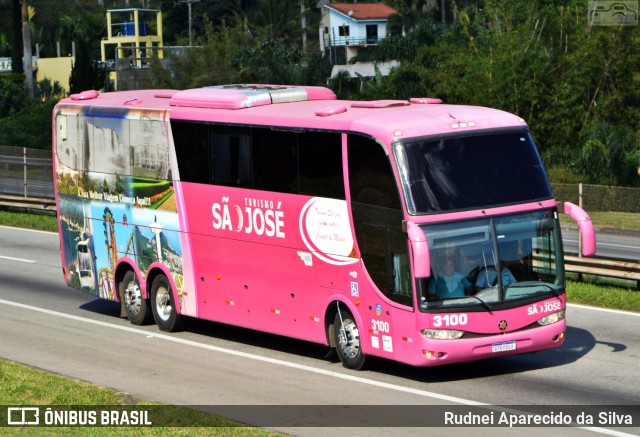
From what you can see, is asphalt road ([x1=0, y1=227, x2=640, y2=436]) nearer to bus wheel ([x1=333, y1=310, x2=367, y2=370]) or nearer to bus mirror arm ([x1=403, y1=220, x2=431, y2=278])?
bus wheel ([x1=333, y1=310, x2=367, y2=370])

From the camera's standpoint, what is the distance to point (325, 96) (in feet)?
66.1

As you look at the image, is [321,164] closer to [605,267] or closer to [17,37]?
[605,267]

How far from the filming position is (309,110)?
58.8 feet

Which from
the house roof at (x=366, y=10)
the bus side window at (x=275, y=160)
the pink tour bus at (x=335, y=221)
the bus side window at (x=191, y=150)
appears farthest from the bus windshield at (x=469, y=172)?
the house roof at (x=366, y=10)

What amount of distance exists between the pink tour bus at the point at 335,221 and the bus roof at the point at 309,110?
1.4 inches

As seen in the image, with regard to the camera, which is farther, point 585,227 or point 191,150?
point 191,150

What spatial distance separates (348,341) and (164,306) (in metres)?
4.97

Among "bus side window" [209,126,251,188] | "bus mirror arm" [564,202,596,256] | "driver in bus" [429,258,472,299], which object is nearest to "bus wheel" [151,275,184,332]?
"bus side window" [209,126,251,188]

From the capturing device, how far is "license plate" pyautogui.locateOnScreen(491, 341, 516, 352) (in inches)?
610

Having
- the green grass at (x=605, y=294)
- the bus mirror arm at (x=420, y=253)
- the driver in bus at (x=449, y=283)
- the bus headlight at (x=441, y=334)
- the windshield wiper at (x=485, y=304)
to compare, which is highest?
the bus mirror arm at (x=420, y=253)

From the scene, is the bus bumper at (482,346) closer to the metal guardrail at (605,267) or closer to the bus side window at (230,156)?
the bus side window at (230,156)

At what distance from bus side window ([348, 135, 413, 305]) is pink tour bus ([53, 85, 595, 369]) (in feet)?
0.08

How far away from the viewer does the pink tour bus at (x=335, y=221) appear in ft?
50.4

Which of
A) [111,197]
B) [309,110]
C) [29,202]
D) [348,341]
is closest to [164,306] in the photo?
[111,197]
